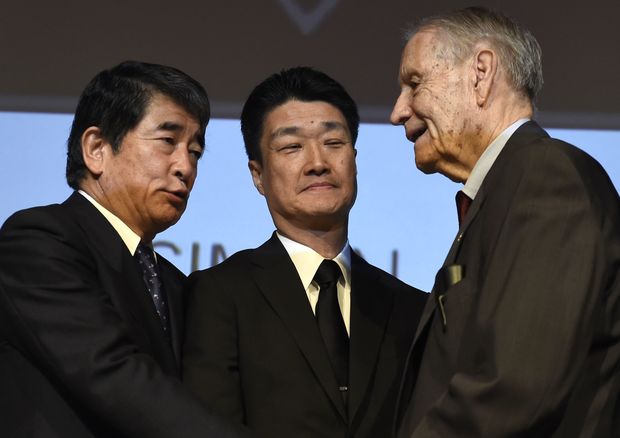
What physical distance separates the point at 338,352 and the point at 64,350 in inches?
25.3

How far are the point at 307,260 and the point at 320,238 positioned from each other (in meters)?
0.07

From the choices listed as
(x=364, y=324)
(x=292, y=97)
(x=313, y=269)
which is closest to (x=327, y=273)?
(x=313, y=269)

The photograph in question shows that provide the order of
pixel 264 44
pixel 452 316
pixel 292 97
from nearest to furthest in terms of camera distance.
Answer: pixel 452 316
pixel 292 97
pixel 264 44

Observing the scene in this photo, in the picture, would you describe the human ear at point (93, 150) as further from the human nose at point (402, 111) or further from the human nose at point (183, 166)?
the human nose at point (402, 111)

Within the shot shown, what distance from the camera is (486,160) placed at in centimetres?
201

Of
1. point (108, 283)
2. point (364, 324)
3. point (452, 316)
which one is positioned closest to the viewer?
point (452, 316)

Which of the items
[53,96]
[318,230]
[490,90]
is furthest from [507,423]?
[53,96]

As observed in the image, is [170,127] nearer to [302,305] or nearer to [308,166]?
[308,166]

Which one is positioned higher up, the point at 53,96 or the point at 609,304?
the point at 53,96

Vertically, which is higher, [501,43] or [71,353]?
[501,43]

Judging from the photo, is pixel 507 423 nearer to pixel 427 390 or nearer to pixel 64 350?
pixel 427 390

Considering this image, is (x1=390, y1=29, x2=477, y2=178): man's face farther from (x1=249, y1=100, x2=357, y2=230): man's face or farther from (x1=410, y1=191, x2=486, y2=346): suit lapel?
(x1=249, y1=100, x2=357, y2=230): man's face

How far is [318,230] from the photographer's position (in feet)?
8.47

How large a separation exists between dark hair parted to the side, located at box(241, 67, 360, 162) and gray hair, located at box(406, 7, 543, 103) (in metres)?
0.58
